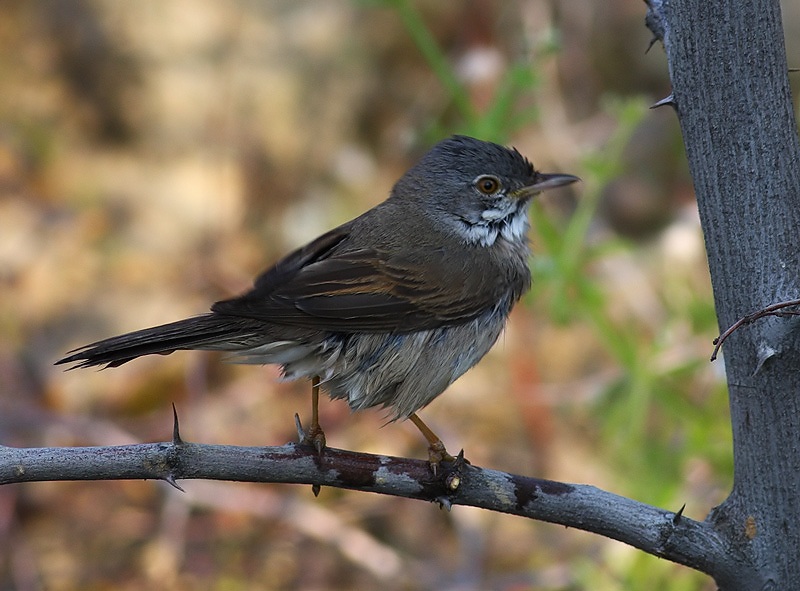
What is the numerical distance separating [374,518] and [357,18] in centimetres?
451

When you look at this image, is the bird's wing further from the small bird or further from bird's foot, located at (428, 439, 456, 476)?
bird's foot, located at (428, 439, 456, 476)

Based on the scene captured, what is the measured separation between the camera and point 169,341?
9.20 ft

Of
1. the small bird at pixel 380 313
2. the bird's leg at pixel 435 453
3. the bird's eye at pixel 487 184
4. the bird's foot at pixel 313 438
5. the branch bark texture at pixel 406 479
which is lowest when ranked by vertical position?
the branch bark texture at pixel 406 479

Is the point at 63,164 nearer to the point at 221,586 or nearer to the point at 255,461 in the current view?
the point at 221,586

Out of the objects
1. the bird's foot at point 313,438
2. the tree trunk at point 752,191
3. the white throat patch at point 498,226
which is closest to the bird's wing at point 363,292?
the white throat patch at point 498,226

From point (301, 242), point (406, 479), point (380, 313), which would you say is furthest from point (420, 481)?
point (301, 242)

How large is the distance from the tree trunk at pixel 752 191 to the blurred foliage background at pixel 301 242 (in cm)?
194

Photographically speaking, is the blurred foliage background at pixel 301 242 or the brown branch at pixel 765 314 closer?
the brown branch at pixel 765 314

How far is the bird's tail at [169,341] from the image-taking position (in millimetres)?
2621

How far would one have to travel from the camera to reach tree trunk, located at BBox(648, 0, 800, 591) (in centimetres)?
236

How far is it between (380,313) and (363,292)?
0.11 m

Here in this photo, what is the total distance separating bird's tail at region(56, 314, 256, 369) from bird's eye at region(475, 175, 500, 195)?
1344 millimetres

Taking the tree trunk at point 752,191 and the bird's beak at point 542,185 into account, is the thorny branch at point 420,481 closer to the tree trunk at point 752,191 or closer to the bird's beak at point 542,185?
the tree trunk at point 752,191

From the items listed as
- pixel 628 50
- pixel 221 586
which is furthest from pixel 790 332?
pixel 628 50
